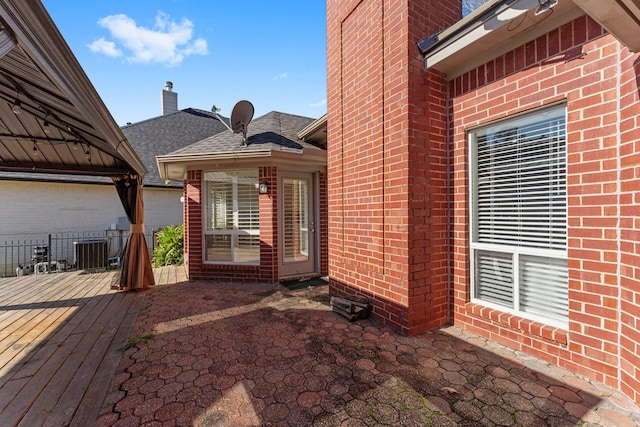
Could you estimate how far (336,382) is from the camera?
2277mm

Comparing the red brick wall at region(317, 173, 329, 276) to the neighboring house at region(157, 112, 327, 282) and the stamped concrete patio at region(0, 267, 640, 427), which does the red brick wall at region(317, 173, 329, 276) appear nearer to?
the neighboring house at region(157, 112, 327, 282)

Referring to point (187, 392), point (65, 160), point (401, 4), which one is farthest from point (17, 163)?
point (401, 4)

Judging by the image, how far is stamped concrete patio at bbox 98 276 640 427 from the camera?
1.88m

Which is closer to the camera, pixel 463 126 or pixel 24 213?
pixel 463 126

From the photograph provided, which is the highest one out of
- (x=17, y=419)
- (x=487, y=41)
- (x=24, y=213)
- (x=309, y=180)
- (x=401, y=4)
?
(x=401, y=4)

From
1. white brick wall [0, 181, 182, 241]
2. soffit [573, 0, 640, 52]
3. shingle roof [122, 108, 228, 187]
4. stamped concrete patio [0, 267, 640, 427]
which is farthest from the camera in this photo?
shingle roof [122, 108, 228, 187]

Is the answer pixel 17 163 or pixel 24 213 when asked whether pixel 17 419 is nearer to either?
pixel 17 163

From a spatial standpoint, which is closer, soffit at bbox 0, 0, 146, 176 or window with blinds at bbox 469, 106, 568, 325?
soffit at bbox 0, 0, 146, 176

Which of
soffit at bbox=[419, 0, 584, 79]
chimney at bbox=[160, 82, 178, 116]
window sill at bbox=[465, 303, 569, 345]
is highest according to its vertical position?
chimney at bbox=[160, 82, 178, 116]

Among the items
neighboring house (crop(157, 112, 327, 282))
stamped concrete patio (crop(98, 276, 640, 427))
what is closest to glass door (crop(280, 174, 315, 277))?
neighboring house (crop(157, 112, 327, 282))

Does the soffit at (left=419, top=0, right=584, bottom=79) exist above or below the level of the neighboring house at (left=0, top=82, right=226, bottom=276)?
above

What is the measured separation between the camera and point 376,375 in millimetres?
2367

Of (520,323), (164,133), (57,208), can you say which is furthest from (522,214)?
(164,133)

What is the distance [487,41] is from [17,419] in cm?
511
